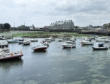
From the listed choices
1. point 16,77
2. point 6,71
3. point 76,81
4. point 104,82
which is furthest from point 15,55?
point 104,82

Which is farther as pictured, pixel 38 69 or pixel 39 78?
pixel 38 69

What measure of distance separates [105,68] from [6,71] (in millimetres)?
20719

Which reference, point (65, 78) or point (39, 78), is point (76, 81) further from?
point (39, 78)

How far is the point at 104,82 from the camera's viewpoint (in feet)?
95.3

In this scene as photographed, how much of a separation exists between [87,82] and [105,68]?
10.9m

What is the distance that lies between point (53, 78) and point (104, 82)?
8549 mm

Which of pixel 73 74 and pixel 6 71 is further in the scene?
pixel 6 71

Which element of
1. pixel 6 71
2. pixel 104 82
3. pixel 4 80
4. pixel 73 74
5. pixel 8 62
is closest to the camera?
pixel 104 82

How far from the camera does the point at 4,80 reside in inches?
1234

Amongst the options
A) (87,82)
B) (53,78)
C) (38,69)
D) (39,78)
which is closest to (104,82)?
(87,82)

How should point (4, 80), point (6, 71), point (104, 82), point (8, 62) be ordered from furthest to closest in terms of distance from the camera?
1. point (8, 62)
2. point (6, 71)
3. point (4, 80)
4. point (104, 82)

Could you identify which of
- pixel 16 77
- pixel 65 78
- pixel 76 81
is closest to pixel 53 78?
pixel 65 78

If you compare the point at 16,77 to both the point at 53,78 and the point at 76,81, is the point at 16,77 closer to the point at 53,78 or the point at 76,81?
the point at 53,78

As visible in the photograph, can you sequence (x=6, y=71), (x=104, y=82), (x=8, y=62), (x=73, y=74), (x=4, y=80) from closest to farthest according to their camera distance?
(x=104, y=82) → (x=4, y=80) → (x=73, y=74) → (x=6, y=71) → (x=8, y=62)
